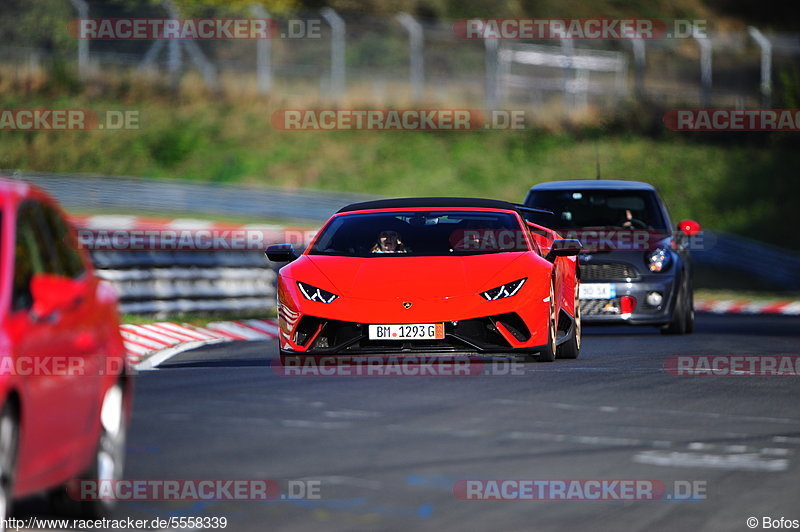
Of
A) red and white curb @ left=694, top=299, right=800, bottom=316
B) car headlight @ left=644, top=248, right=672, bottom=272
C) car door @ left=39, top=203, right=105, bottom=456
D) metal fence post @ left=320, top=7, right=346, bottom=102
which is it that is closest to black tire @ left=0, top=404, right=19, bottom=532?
car door @ left=39, top=203, right=105, bottom=456

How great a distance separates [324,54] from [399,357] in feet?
125

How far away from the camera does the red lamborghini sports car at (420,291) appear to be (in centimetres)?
1255

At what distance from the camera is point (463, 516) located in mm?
6941

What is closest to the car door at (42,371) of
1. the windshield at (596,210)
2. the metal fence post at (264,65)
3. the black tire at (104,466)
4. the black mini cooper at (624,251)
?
the black tire at (104,466)

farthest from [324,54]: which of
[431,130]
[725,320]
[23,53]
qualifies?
[725,320]

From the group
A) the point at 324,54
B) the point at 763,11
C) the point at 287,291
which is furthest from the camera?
the point at 763,11

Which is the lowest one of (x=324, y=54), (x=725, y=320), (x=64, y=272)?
(x=725, y=320)

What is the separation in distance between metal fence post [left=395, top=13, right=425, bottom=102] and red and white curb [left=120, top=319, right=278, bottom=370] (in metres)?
25.1

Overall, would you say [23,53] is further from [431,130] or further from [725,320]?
[725,320]

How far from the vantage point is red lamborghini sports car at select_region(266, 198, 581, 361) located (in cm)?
1255

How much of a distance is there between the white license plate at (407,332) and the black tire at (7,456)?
21.9ft

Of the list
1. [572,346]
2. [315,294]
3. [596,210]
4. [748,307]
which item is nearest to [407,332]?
[315,294]

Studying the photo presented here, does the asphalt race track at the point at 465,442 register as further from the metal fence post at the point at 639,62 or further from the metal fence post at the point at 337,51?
the metal fence post at the point at 639,62

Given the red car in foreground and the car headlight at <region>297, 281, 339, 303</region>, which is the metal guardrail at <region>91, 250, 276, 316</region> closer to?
the car headlight at <region>297, 281, 339, 303</region>
